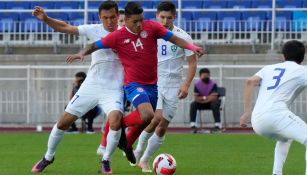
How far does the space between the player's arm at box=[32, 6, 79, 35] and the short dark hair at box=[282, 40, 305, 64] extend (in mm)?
3175

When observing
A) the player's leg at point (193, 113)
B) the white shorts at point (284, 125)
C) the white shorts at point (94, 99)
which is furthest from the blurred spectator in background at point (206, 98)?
the white shorts at point (284, 125)

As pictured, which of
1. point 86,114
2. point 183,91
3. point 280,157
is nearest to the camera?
point 280,157

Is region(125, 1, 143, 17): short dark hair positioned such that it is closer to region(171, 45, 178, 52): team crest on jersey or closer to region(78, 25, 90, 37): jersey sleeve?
region(78, 25, 90, 37): jersey sleeve

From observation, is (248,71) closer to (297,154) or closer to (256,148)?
(256,148)

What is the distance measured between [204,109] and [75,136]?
3.82m

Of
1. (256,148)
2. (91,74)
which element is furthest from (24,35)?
(91,74)

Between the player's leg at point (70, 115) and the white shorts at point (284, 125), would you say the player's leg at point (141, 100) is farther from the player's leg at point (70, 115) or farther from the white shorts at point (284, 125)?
the white shorts at point (284, 125)

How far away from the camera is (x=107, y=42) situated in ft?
40.3

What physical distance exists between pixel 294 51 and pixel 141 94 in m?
2.44

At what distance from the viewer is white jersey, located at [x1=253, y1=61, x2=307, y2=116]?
34.7 feet

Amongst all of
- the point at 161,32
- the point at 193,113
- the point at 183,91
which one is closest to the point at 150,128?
the point at 183,91

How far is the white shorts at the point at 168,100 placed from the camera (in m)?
13.5

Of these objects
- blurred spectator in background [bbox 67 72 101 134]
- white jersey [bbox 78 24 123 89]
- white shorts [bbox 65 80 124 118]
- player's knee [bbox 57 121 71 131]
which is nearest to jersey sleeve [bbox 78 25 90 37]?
white jersey [bbox 78 24 123 89]

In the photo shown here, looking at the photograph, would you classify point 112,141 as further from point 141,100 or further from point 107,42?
point 107,42
